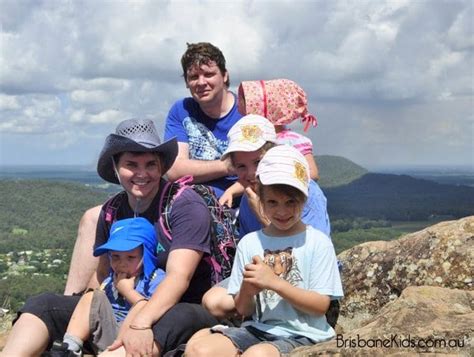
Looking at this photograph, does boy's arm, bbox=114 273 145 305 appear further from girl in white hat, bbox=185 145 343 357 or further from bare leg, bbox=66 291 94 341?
girl in white hat, bbox=185 145 343 357

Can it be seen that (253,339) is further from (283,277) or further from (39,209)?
(39,209)

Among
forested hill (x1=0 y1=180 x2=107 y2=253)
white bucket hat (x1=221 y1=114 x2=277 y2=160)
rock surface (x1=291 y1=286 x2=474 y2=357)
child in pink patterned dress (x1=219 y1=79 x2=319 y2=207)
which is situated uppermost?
child in pink patterned dress (x1=219 y1=79 x2=319 y2=207)

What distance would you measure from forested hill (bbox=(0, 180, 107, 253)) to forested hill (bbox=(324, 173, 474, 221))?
47.2 metres

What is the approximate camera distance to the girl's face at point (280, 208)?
178 inches

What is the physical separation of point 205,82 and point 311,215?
→ 7.47 feet

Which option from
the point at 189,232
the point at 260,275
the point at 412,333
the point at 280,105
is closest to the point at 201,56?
the point at 280,105

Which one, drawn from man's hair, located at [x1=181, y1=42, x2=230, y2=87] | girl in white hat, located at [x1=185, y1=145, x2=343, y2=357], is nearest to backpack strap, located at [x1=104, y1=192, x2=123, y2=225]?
girl in white hat, located at [x1=185, y1=145, x2=343, y2=357]

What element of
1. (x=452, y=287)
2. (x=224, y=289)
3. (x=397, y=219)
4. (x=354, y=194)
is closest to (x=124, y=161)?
(x=224, y=289)

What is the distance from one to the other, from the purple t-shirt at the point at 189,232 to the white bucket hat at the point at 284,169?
0.72 metres

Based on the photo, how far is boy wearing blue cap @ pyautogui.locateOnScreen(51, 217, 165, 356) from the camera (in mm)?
4945

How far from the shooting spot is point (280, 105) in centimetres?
586

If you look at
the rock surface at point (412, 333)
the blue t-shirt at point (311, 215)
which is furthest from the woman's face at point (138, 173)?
the rock surface at point (412, 333)

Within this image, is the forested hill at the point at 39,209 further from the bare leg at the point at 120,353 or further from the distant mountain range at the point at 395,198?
the bare leg at the point at 120,353

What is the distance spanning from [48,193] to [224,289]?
4944 inches
